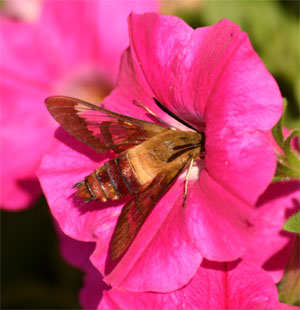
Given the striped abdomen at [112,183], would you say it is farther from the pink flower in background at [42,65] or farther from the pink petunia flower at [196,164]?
the pink flower in background at [42,65]

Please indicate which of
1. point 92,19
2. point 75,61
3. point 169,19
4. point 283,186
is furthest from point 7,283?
point 169,19

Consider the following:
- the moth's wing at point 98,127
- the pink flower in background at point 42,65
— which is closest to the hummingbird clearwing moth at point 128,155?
the moth's wing at point 98,127

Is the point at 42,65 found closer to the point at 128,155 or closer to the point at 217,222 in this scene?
the point at 128,155

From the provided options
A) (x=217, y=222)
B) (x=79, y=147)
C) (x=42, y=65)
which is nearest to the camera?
(x=217, y=222)

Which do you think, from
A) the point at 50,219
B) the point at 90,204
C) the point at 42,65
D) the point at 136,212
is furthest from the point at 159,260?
the point at 50,219

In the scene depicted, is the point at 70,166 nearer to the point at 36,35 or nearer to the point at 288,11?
the point at 36,35
